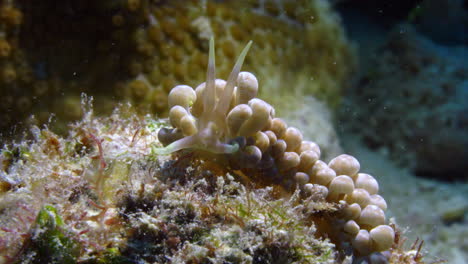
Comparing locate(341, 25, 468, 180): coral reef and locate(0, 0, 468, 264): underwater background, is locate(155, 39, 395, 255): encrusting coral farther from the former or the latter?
locate(341, 25, 468, 180): coral reef

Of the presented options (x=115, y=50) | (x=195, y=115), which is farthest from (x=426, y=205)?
(x=115, y=50)

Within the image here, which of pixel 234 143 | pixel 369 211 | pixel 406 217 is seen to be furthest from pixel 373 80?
pixel 234 143

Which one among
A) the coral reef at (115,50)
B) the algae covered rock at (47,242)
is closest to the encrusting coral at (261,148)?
the algae covered rock at (47,242)

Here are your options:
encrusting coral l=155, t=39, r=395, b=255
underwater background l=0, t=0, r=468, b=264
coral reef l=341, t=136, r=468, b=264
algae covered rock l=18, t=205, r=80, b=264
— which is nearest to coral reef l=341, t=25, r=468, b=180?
underwater background l=0, t=0, r=468, b=264

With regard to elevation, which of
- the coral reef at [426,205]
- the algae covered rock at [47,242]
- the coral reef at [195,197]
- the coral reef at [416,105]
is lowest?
the algae covered rock at [47,242]

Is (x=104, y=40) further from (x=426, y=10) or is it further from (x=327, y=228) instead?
(x=426, y=10)

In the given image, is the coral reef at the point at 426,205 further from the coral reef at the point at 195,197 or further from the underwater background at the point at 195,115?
the coral reef at the point at 195,197
